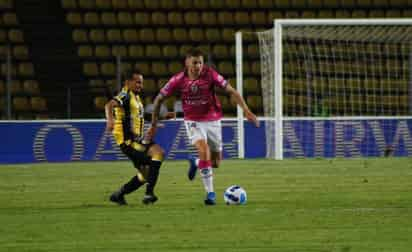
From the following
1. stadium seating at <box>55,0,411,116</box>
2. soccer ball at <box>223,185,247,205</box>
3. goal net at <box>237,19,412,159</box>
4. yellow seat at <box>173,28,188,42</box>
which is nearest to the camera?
soccer ball at <box>223,185,247,205</box>

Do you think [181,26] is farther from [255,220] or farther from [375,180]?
[255,220]

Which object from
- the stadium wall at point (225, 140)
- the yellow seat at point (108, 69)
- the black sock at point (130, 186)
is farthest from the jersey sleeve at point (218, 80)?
the yellow seat at point (108, 69)

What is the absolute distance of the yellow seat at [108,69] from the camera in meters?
30.4

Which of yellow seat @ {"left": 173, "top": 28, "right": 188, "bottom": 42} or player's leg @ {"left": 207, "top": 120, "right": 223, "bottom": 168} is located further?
yellow seat @ {"left": 173, "top": 28, "right": 188, "bottom": 42}

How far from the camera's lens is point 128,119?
45.0 feet

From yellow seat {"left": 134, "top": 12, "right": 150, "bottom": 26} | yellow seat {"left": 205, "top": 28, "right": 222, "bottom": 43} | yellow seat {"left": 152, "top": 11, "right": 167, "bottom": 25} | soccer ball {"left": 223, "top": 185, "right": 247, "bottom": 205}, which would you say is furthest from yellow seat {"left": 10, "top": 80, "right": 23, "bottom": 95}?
soccer ball {"left": 223, "top": 185, "right": 247, "bottom": 205}

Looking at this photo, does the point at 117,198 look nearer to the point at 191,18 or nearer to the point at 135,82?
the point at 135,82

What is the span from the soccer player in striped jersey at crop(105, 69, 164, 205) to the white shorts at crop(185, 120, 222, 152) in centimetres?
44

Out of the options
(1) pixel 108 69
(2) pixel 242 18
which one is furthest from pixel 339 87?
(1) pixel 108 69

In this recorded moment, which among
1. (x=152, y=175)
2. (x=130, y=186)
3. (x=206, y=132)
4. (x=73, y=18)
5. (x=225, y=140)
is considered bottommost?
(x=225, y=140)

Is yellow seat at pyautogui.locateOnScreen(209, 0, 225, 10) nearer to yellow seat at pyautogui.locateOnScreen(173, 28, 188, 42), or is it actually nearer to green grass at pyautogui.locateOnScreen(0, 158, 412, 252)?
yellow seat at pyautogui.locateOnScreen(173, 28, 188, 42)

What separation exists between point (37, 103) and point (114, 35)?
10.2 feet

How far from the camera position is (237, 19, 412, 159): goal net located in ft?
83.8

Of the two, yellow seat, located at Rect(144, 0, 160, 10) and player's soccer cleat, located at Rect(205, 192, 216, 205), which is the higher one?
yellow seat, located at Rect(144, 0, 160, 10)
